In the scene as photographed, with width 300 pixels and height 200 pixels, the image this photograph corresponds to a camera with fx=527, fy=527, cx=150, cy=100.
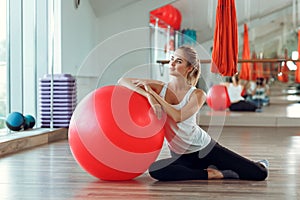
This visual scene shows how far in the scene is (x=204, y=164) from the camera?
366 cm

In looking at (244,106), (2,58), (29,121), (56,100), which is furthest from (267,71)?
(2,58)

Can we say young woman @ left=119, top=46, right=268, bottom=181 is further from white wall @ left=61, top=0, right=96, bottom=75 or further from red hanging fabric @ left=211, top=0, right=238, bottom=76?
white wall @ left=61, top=0, right=96, bottom=75

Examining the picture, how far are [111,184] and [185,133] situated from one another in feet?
1.92

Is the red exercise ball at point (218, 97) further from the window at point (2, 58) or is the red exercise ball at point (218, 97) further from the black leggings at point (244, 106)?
the window at point (2, 58)

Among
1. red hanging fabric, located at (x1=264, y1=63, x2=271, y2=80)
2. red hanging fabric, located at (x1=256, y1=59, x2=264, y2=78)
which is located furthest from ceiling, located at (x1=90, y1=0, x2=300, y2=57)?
red hanging fabric, located at (x1=256, y1=59, x2=264, y2=78)

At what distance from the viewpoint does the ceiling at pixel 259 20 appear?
1080 centimetres

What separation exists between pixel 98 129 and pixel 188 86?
68 cm

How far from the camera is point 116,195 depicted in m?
3.10

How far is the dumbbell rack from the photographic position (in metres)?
6.36

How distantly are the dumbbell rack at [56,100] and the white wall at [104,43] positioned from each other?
1.94 ft

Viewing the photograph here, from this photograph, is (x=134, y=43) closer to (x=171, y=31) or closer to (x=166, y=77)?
(x=166, y=77)

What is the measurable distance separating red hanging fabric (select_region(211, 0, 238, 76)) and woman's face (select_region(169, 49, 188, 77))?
1.43 m

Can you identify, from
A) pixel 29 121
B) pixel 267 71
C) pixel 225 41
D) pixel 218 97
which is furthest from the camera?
pixel 267 71

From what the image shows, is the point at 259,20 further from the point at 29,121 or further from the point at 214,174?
the point at 214,174
